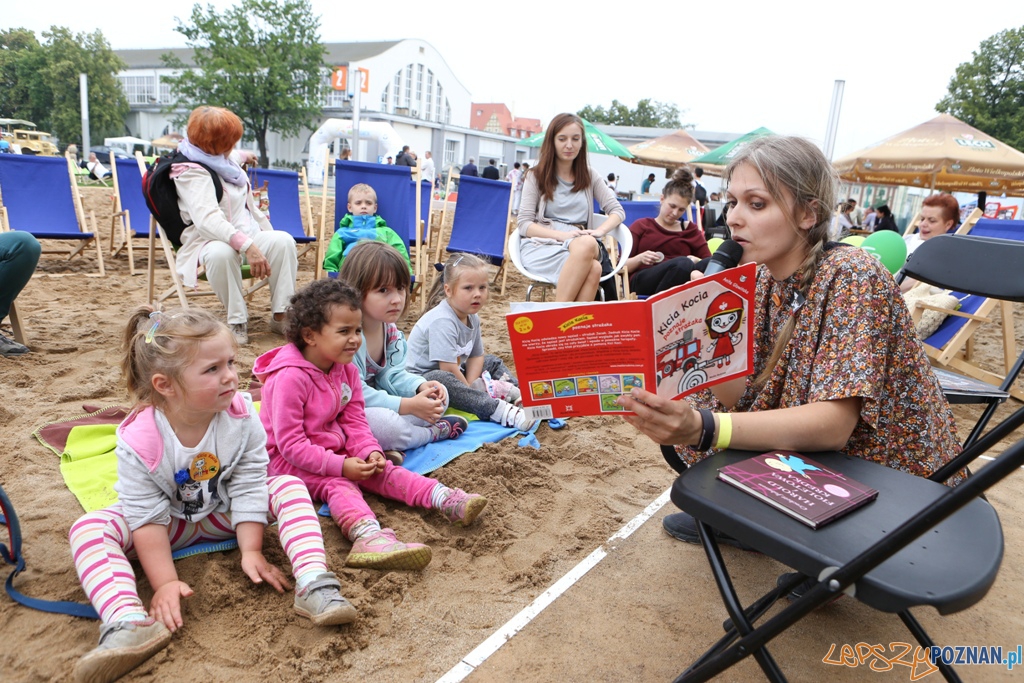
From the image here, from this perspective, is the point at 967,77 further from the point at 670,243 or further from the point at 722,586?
the point at 722,586

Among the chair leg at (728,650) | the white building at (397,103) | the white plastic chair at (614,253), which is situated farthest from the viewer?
the white building at (397,103)

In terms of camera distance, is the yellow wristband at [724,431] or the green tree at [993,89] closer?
the yellow wristband at [724,431]

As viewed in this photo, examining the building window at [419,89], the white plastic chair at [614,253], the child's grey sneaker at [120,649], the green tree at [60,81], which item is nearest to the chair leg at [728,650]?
the child's grey sneaker at [120,649]

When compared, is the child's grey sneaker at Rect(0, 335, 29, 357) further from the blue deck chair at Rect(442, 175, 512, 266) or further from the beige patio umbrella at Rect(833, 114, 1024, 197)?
the beige patio umbrella at Rect(833, 114, 1024, 197)

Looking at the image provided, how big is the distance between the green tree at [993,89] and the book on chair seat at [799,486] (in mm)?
26408

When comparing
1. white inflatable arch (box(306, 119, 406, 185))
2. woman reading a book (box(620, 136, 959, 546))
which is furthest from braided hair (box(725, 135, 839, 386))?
white inflatable arch (box(306, 119, 406, 185))

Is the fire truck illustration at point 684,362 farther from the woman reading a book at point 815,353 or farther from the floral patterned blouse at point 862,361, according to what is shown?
the floral patterned blouse at point 862,361

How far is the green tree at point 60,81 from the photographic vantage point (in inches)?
1483

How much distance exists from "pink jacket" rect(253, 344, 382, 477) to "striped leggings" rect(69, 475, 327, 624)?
22cm

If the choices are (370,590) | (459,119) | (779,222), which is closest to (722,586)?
(779,222)

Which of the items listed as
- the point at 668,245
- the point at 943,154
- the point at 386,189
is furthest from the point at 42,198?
the point at 943,154

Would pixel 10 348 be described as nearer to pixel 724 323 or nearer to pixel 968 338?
pixel 724 323

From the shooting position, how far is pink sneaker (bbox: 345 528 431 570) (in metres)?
2.03

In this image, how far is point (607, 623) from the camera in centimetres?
192
